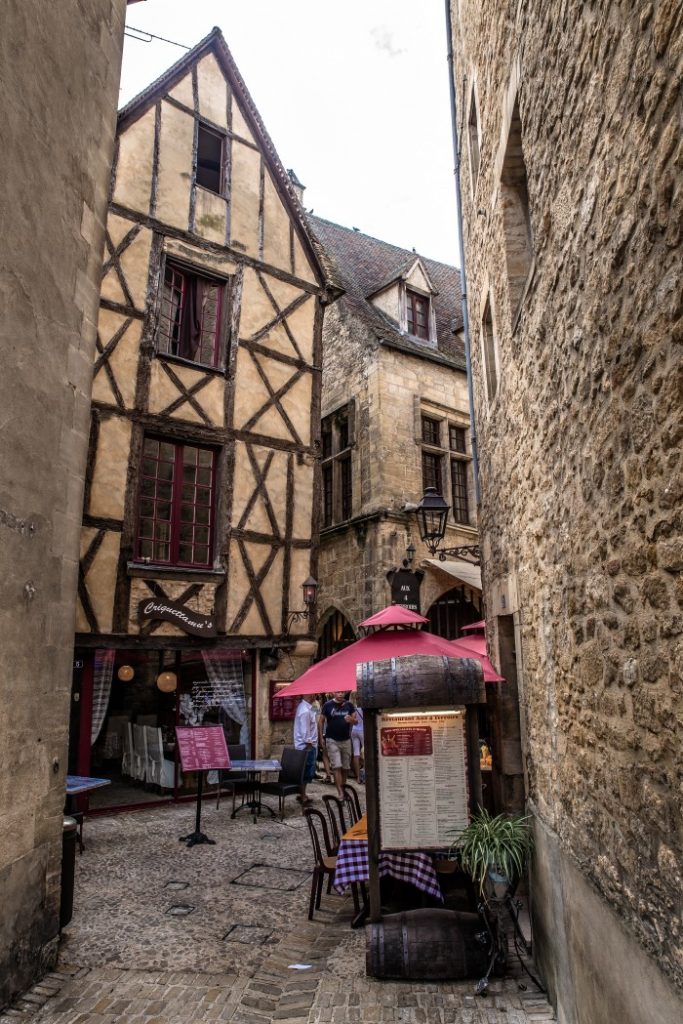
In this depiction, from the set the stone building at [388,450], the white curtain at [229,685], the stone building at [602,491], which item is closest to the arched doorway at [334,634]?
the stone building at [388,450]

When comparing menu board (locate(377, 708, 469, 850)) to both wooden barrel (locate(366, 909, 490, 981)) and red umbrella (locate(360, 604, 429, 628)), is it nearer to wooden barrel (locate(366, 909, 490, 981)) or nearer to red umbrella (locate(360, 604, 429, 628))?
wooden barrel (locate(366, 909, 490, 981))

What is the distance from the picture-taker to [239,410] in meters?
9.23

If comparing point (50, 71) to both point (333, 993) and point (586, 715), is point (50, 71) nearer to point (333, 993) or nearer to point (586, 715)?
point (586, 715)

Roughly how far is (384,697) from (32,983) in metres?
2.44

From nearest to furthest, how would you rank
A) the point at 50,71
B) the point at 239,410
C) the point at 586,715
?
the point at 586,715 → the point at 50,71 → the point at 239,410

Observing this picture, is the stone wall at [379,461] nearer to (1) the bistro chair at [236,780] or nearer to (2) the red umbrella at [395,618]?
(1) the bistro chair at [236,780]

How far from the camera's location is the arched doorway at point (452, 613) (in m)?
12.1

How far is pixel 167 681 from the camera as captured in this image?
332 inches

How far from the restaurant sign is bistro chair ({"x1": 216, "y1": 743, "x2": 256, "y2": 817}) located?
4.76 ft

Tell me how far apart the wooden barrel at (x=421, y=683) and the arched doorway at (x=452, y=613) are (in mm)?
8395

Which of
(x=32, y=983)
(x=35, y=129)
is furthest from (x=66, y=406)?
(x=32, y=983)

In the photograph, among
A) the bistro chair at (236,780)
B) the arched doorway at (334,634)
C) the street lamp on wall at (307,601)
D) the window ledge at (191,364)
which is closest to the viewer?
the bistro chair at (236,780)

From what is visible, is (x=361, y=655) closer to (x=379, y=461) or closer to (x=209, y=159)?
(x=379, y=461)

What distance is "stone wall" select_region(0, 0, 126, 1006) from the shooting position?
11.7 feet
